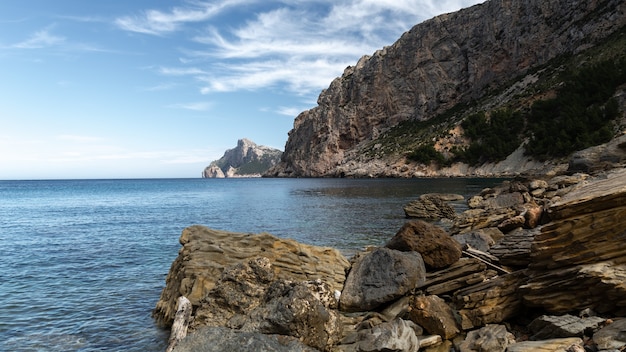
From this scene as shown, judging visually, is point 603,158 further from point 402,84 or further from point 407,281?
point 402,84

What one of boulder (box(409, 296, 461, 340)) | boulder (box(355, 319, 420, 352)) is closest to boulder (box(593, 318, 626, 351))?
boulder (box(409, 296, 461, 340))

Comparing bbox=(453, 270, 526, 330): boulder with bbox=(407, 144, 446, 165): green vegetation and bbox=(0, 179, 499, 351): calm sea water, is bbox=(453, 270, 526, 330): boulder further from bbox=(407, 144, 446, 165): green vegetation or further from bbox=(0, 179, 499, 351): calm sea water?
bbox=(407, 144, 446, 165): green vegetation

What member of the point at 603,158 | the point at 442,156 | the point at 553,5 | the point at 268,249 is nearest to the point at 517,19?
the point at 553,5

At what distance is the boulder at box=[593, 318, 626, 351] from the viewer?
7.07 metres

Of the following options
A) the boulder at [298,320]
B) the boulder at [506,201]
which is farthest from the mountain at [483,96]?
the boulder at [298,320]

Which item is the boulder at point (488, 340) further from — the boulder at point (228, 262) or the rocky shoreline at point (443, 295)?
the boulder at point (228, 262)

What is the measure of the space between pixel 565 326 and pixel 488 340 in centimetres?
149

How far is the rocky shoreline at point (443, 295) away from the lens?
8.24 meters

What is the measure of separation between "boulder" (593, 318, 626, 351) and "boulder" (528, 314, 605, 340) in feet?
1.05

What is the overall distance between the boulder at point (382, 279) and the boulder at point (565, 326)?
369cm

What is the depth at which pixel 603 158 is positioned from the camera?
1567 inches

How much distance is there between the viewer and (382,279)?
11938 millimetres

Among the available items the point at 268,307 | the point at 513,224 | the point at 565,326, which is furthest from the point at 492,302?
the point at 513,224

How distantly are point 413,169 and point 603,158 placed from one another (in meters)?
91.5
